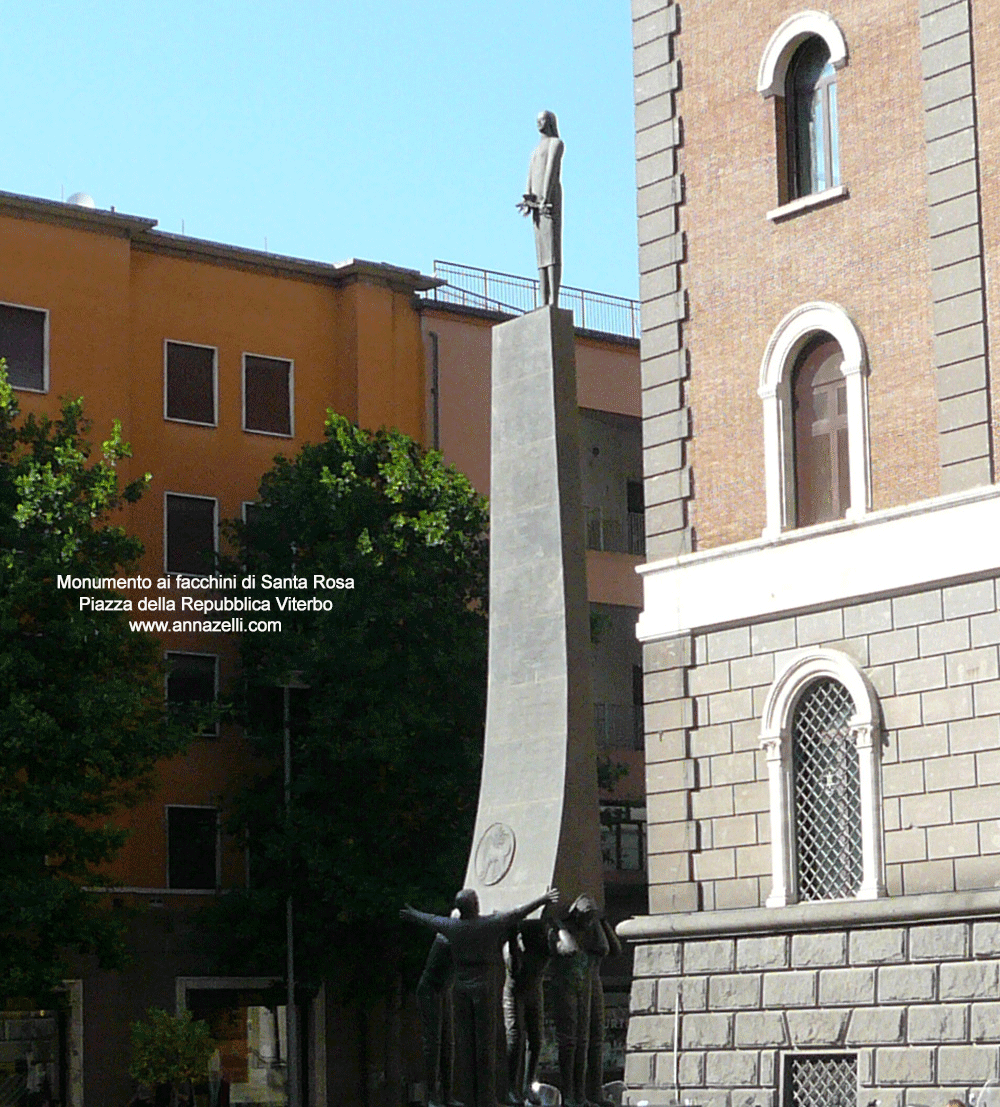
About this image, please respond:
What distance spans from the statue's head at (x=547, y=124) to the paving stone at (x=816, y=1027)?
28.9 feet

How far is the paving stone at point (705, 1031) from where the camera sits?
2386cm

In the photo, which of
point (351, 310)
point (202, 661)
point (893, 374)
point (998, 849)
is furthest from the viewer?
point (351, 310)

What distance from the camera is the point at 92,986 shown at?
132 ft

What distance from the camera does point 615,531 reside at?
50.3 m

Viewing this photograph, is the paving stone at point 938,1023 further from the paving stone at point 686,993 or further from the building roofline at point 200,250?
the building roofline at point 200,250

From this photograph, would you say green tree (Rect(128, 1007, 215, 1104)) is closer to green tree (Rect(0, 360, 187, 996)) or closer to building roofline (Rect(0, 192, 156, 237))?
green tree (Rect(0, 360, 187, 996))

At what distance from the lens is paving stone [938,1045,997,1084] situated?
70.1 ft

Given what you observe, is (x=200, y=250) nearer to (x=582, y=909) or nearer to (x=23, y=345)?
(x=23, y=345)

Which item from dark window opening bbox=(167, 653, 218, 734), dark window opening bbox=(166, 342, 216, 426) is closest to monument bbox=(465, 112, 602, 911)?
dark window opening bbox=(167, 653, 218, 734)

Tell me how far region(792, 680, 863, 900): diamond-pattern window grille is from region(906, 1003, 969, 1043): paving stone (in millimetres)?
1612

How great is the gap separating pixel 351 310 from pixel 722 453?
21409mm

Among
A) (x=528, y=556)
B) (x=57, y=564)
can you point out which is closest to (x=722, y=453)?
(x=528, y=556)

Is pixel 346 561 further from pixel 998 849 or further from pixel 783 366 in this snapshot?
pixel 998 849

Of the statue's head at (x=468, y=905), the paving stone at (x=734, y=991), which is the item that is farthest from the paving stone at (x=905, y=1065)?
the statue's head at (x=468, y=905)
